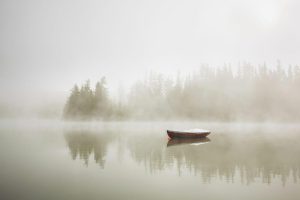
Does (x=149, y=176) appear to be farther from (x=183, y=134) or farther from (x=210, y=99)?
(x=210, y=99)

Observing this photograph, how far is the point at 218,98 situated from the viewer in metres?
128

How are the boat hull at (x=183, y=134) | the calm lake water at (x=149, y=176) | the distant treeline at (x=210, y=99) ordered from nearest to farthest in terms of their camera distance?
1. the calm lake water at (x=149, y=176)
2. the boat hull at (x=183, y=134)
3. the distant treeline at (x=210, y=99)

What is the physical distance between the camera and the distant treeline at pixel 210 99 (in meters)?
122

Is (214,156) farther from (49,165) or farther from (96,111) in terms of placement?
(96,111)

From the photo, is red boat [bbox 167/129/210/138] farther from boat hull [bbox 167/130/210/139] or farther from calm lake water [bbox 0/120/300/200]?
calm lake water [bbox 0/120/300/200]

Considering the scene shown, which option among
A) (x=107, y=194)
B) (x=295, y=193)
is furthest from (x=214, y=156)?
(x=107, y=194)

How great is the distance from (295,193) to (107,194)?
518 inches

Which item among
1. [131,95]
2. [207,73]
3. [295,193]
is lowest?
[295,193]

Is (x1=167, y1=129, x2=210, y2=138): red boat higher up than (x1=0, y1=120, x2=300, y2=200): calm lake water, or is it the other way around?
(x1=167, y1=129, x2=210, y2=138): red boat

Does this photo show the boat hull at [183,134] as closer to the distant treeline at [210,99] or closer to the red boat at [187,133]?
the red boat at [187,133]

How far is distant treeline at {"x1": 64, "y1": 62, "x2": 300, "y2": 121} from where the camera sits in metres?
122

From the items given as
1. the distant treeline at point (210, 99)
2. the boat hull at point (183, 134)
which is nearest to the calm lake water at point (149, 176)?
the boat hull at point (183, 134)

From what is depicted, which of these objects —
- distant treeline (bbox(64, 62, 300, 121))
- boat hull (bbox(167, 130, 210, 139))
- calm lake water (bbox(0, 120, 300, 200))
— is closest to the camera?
calm lake water (bbox(0, 120, 300, 200))

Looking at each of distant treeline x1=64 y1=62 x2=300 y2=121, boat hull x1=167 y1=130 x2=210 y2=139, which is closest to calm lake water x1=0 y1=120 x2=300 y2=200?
boat hull x1=167 y1=130 x2=210 y2=139
